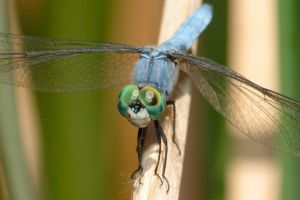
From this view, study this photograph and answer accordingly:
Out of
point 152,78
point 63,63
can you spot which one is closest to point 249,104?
point 152,78

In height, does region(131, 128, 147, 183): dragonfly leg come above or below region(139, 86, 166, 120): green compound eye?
below

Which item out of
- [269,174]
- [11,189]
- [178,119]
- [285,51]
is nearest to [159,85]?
[178,119]

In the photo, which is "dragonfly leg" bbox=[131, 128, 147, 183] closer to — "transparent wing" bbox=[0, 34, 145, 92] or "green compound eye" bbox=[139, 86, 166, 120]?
"green compound eye" bbox=[139, 86, 166, 120]

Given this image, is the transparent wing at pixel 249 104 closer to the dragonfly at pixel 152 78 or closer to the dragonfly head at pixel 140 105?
the dragonfly at pixel 152 78

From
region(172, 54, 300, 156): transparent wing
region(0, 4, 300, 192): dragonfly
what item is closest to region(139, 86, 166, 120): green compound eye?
region(0, 4, 300, 192): dragonfly

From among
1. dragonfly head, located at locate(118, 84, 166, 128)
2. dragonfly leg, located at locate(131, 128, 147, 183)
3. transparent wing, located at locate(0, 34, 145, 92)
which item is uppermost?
transparent wing, located at locate(0, 34, 145, 92)

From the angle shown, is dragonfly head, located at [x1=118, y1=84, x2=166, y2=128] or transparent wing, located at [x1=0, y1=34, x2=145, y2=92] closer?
dragonfly head, located at [x1=118, y1=84, x2=166, y2=128]

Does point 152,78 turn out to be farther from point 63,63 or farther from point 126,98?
point 63,63
